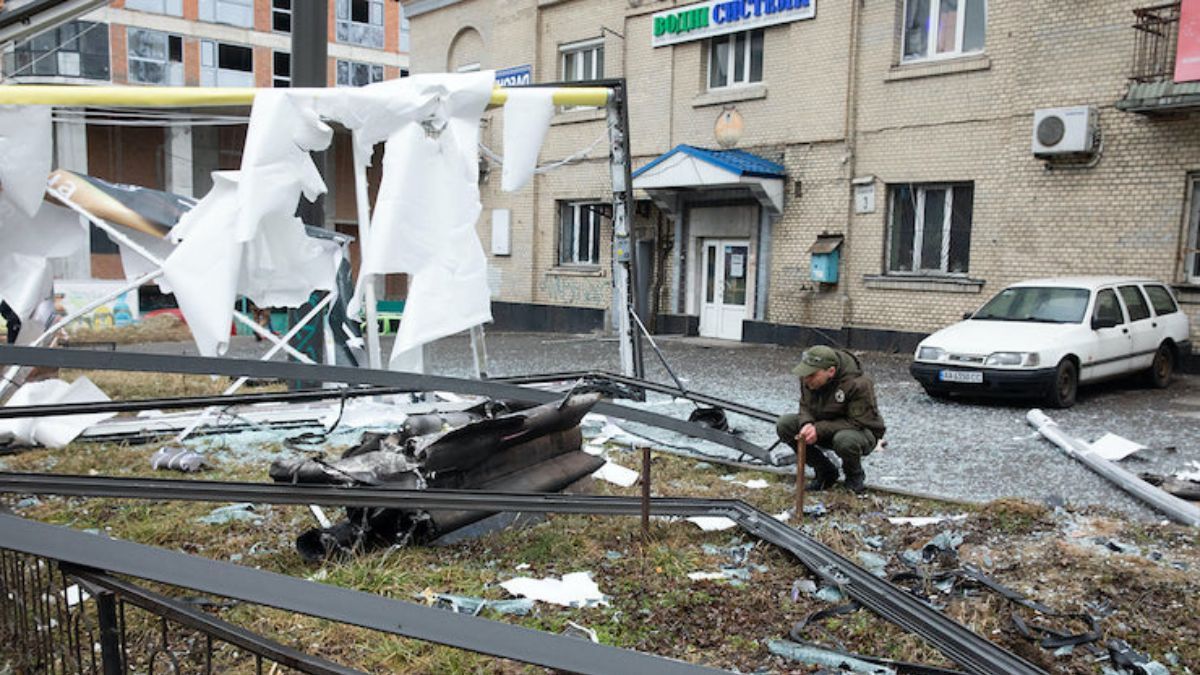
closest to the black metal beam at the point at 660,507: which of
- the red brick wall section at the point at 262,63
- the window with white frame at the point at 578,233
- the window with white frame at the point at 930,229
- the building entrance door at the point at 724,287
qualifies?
the window with white frame at the point at 930,229

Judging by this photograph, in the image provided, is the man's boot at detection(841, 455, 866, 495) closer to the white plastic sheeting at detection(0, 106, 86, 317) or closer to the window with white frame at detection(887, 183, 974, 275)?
the white plastic sheeting at detection(0, 106, 86, 317)

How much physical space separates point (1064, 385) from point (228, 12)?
32586mm

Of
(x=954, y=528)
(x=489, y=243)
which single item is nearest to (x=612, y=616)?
(x=954, y=528)

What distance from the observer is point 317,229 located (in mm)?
9008

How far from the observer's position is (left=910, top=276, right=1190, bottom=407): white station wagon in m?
9.46

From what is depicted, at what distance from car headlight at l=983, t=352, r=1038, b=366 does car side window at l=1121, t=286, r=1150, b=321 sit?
2382mm

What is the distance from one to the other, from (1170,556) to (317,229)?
25.3 feet

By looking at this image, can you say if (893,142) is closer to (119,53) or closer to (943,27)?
(943,27)

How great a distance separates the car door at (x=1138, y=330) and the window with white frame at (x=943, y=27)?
5534 millimetres

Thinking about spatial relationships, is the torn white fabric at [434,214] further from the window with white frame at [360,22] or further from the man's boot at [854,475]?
the window with white frame at [360,22]

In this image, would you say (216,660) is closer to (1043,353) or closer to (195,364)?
(195,364)

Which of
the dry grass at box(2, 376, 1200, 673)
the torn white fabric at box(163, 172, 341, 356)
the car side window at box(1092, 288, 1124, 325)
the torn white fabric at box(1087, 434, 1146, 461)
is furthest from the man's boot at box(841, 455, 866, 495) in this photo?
the car side window at box(1092, 288, 1124, 325)

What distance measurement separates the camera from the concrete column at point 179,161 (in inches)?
1144

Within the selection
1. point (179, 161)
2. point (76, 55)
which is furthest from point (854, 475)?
point (76, 55)
